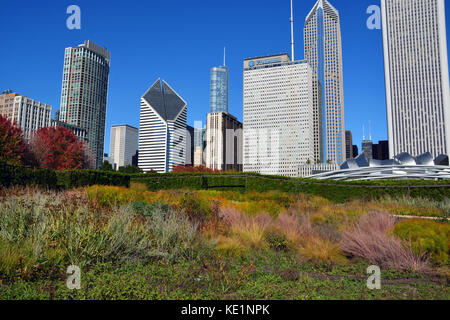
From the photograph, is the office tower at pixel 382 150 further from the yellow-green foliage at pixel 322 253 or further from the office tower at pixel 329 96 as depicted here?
the yellow-green foliage at pixel 322 253

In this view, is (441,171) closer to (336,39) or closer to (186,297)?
(186,297)

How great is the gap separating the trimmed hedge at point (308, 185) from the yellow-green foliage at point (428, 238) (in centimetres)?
1219

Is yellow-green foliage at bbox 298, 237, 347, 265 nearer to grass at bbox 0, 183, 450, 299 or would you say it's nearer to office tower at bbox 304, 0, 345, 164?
grass at bbox 0, 183, 450, 299

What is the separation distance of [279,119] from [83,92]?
128 m

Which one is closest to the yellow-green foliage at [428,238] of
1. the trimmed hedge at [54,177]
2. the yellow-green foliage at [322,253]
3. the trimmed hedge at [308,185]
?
the yellow-green foliage at [322,253]

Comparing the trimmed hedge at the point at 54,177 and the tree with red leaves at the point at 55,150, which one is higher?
the tree with red leaves at the point at 55,150

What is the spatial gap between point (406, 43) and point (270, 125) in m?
72.9

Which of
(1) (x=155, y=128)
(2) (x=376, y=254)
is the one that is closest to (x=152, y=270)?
(2) (x=376, y=254)

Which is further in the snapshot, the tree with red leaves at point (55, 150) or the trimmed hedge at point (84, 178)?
the tree with red leaves at point (55, 150)

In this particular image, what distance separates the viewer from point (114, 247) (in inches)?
180

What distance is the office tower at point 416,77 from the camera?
119 metres

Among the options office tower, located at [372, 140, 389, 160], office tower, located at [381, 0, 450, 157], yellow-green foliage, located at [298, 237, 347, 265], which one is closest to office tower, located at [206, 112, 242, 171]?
office tower, located at [372, 140, 389, 160]

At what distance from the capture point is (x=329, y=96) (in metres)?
184

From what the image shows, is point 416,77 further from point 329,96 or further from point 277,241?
point 277,241
